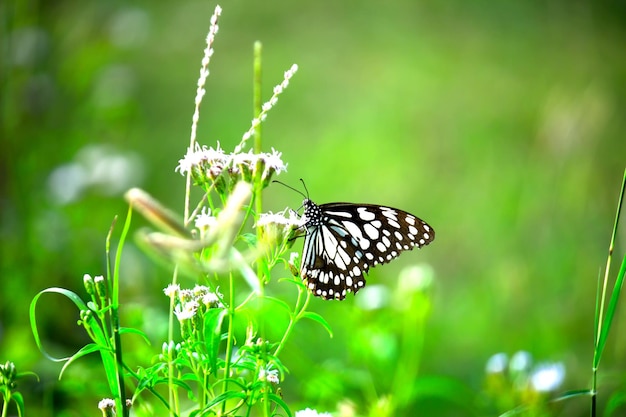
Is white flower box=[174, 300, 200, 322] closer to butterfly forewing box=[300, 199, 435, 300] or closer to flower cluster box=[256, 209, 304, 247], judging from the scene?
flower cluster box=[256, 209, 304, 247]

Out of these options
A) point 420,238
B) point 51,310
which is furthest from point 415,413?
point 420,238

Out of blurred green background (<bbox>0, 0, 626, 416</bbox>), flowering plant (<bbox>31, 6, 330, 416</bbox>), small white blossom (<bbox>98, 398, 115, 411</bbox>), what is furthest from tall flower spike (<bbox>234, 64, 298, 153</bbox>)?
blurred green background (<bbox>0, 0, 626, 416</bbox>)

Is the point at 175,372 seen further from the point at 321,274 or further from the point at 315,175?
the point at 315,175

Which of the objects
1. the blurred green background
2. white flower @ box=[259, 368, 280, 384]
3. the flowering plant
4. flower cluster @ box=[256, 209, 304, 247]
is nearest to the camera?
the flowering plant

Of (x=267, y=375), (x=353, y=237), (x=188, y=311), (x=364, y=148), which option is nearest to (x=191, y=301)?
(x=188, y=311)

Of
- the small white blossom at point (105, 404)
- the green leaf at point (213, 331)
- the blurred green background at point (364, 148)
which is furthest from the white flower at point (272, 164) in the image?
the blurred green background at point (364, 148)

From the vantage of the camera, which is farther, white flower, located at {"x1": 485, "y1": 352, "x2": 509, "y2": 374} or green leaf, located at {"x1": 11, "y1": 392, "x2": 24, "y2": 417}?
white flower, located at {"x1": 485, "y1": 352, "x2": 509, "y2": 374}
